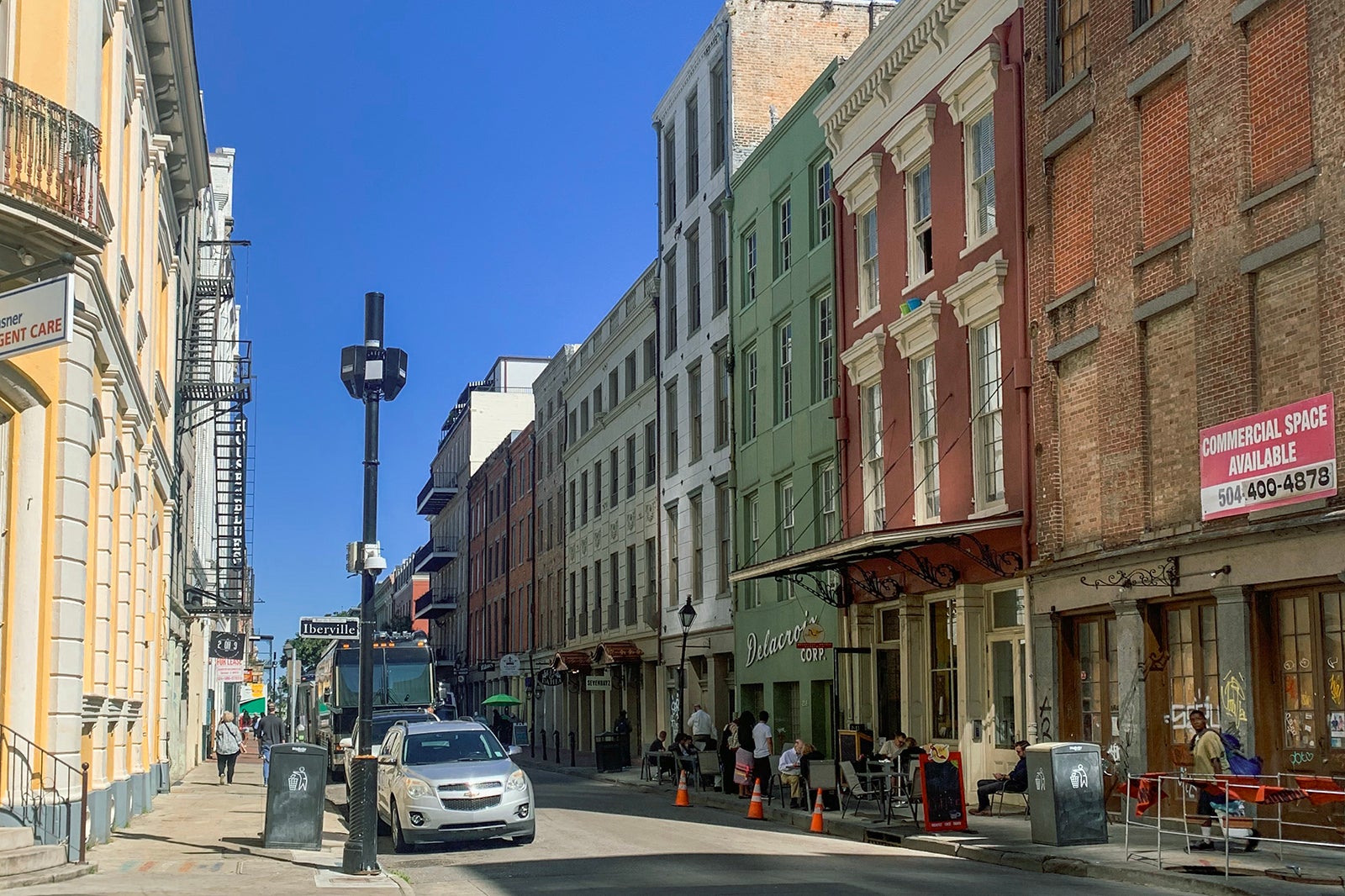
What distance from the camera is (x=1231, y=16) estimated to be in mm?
18281

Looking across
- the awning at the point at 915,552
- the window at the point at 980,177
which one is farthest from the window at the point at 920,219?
the awning at the point at 915,552

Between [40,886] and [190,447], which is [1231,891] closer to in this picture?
[40,886]

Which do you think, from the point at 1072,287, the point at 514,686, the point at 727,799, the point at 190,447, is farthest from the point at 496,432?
the point at 1072,287

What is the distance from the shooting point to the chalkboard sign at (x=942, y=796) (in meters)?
19.6

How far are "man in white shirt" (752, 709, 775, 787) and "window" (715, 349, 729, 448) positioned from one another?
939 cm

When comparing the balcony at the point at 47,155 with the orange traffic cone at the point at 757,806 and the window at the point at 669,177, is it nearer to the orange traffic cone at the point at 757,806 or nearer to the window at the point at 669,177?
the orange traffic cone at the point at 757,806

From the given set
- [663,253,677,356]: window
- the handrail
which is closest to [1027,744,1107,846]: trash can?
the handrail

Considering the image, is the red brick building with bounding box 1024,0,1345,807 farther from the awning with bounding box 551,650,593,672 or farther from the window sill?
the awning with bounding box 551,650,593,672

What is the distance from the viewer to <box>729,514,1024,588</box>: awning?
23.0 metres

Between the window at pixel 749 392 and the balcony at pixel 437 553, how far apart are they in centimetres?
5147

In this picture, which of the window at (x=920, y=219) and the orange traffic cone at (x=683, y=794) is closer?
the window at (x=920, y=219)

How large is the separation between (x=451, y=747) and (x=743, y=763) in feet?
29.2

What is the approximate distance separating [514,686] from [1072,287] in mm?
50229

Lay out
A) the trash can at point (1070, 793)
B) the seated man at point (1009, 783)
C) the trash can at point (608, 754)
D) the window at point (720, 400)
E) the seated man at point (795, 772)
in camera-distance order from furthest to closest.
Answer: the trash can at point (608, 754) → the window at point (720, 400) → the seated man at point (795, 772) → the seated man at point (1009, 783) → the trash can at point (1070, 793)
